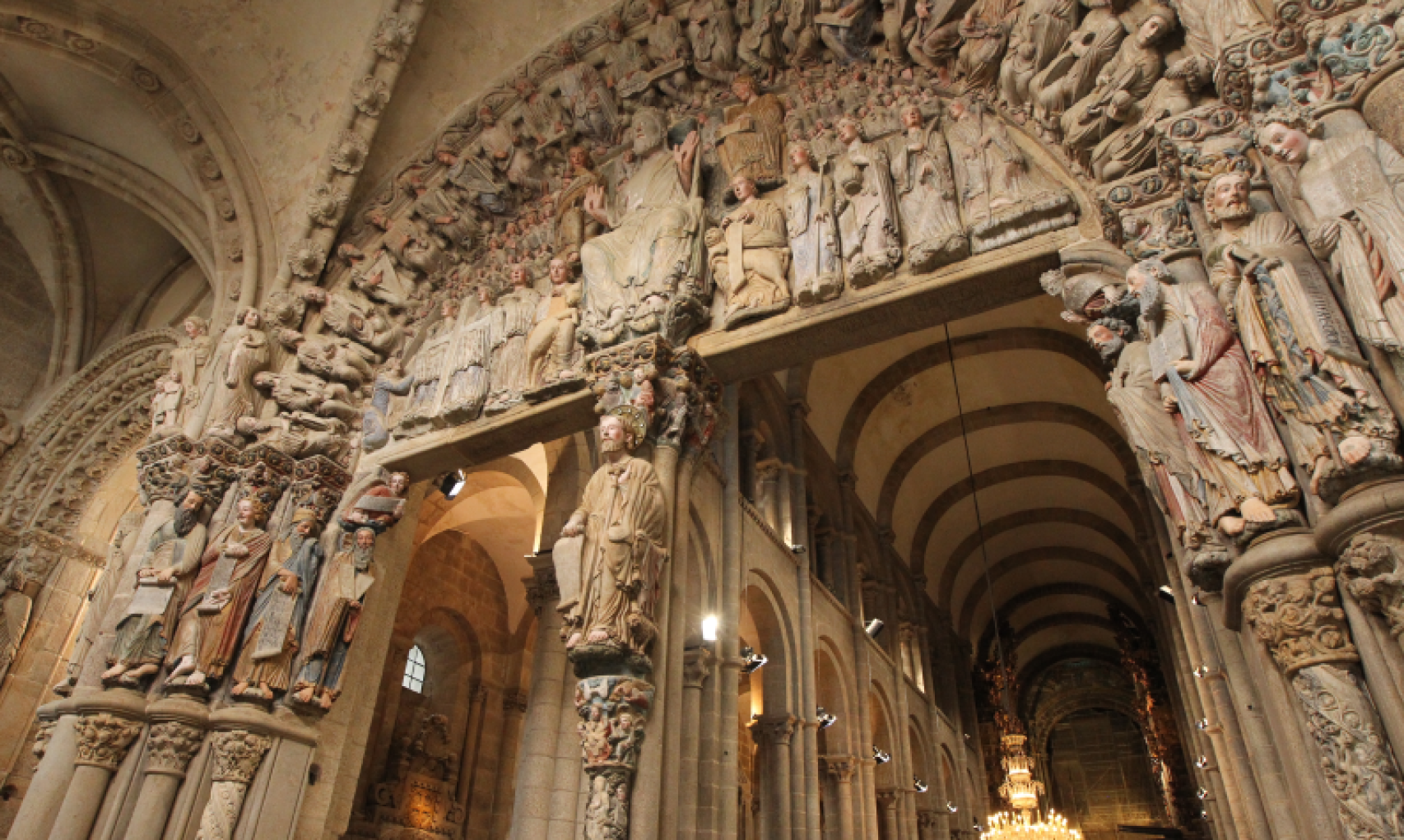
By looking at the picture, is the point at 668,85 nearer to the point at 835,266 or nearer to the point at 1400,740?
the point at 835,266

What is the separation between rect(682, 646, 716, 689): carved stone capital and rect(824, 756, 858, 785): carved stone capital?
4324 millimetres

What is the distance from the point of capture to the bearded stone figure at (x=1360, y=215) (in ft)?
9.72

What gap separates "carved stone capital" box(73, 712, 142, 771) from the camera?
5.55 metres

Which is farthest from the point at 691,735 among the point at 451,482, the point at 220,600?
the point at 220,600

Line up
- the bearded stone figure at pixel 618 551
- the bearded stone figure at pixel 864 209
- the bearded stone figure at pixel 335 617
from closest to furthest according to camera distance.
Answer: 1. the bearded stone figure at pixel 618 551
2. the bearded stone figure at pixel 864 209
3. the bearded stone figure at pixel 335 617

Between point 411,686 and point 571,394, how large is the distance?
8.50m

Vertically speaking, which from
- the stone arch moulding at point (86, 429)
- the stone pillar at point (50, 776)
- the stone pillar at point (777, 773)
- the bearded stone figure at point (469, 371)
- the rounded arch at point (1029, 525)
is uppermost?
the rounded arch at point (1029, 525)

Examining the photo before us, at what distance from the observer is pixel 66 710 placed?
5.76 m

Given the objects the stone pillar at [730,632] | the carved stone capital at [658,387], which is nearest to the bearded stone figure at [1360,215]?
the carved stone capital at [658,387]

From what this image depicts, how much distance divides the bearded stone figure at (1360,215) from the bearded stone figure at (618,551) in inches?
130

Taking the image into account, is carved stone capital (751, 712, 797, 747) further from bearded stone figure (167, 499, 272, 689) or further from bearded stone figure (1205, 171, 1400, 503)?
bearded stone figure (1205, 171, 1400, 503)

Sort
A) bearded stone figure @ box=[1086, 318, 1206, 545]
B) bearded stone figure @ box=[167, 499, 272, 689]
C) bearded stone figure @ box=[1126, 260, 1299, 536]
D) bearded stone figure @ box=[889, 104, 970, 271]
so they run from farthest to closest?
bearded stone figure @ box=[167, 499, 272, 689] < bearded stone figure @ box=[889, 104, 970, 271] < bearded stone figure @ box=[1086, 318, 1206, 545] < bearded stone figure @ box=[1126, 260, 1299, 536]

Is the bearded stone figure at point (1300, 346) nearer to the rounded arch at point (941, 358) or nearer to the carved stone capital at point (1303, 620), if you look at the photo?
the carved stone capital at point (1303, 620)

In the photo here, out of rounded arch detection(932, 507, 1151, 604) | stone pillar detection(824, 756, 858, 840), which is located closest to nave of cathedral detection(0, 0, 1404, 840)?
stone pillar detection(824, 756, 858, 840)
